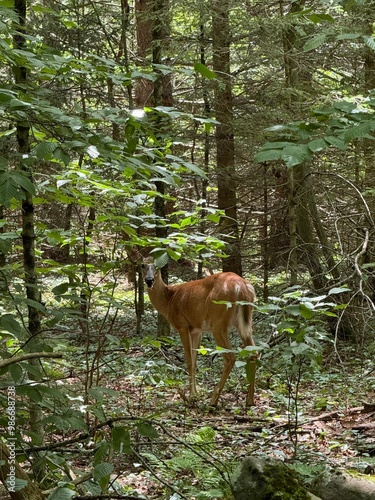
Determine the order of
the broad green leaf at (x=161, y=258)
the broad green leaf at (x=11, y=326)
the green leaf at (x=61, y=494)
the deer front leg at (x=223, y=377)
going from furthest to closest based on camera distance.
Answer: the deer front leg at (x=223, y=377) < the broad green leaf at (x=161, y=258) < the broad green leaf at (x=11, y=326) < the green leaf at (x=61, y=494)

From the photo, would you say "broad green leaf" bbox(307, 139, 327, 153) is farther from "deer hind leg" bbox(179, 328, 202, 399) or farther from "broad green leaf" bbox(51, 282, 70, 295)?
"deer hind leg" bbox(179, 328, 202, 399)

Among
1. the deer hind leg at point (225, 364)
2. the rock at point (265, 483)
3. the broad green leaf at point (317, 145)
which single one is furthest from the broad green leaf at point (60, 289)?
the deer hind leg at point (225, 364)

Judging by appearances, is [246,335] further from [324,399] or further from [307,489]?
[307,489]

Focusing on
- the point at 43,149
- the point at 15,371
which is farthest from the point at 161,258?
the point at 15,371

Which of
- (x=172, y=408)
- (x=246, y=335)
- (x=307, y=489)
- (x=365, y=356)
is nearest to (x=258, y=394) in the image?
(x=246, y=335)

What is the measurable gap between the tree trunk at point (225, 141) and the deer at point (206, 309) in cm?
256

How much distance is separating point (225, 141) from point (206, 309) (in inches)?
202

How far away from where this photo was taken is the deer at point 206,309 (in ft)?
26.1

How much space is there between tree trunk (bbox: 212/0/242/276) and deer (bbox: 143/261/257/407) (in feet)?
8.40

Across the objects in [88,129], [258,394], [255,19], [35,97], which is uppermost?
[255,19]

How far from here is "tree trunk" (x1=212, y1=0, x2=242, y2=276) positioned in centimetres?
1160

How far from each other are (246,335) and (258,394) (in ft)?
2.59

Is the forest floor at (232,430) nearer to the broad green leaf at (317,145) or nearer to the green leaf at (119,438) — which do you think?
the green leaf at (119,438)

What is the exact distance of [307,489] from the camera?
4016 millimetres
